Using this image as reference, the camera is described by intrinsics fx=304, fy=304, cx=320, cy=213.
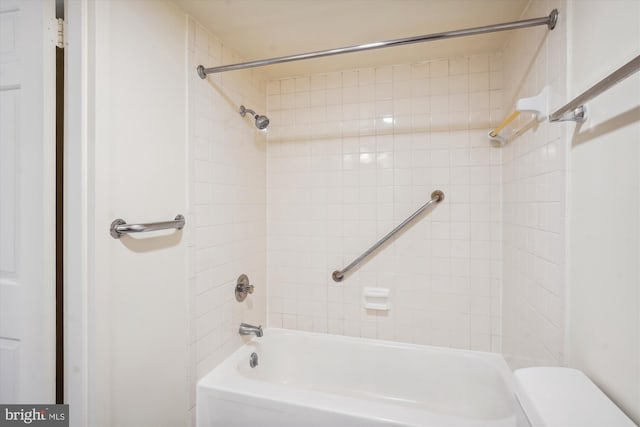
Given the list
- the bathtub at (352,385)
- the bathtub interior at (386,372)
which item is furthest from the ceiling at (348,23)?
the bathtub interior at (386,372)

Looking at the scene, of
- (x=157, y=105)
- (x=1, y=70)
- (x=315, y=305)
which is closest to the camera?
(x=1, y=70)

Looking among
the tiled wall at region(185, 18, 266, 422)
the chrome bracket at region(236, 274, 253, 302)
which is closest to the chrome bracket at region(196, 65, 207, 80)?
the tiled wall at region(185, 18, 266, 422)

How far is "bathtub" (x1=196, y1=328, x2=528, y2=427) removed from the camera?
123 centimetres

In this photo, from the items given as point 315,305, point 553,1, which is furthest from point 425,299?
point 553,1

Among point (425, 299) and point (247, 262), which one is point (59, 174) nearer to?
point (247, 262)

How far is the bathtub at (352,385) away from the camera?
123 cm

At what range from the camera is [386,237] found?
1.80 metres

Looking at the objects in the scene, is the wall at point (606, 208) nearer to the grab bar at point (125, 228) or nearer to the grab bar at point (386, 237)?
the grab bar at point (386, 237)

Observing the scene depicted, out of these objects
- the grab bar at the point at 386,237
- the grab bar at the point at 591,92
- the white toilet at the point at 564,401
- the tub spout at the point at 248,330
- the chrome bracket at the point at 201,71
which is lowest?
the tub spout at the point at 248,330

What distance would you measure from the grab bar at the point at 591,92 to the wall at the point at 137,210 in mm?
1339

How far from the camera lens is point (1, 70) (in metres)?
0.98

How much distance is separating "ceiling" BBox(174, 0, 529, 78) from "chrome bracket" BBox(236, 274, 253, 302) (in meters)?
1.14

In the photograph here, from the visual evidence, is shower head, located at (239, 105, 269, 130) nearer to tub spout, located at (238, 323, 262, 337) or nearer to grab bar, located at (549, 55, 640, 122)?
tub spout, located at (238, 323, 262, 337)

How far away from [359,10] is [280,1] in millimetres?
342
